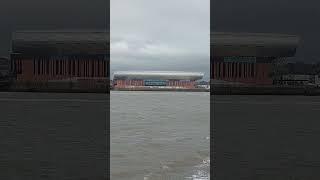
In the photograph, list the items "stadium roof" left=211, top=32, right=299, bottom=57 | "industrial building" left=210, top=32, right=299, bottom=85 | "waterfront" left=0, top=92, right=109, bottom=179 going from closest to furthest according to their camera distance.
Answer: "waterfront" left=0, top=92, right=109, bottom=179, "stadium roof" left=211, top=32, right=299, bottom=57, "industrial building" left=210, top=32, right=299, bottom=85

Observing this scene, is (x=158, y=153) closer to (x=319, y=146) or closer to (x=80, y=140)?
(x=80, y=140)

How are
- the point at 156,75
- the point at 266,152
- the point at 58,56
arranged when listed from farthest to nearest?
the point at 156,75 < the point at 58,56 < the point at 266,152

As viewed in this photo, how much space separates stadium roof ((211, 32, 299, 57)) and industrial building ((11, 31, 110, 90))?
5095mm

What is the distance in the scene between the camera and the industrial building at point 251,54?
20109mm

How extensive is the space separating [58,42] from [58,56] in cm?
155

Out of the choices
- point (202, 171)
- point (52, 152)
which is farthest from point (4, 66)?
point (202, 171)

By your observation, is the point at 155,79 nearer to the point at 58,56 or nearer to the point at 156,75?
the point at 156,75

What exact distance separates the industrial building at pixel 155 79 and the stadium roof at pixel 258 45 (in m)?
27.1

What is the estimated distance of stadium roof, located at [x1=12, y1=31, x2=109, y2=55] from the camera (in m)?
21.4

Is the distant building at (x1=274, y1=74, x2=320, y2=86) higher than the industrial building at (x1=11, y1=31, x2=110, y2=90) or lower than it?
lower

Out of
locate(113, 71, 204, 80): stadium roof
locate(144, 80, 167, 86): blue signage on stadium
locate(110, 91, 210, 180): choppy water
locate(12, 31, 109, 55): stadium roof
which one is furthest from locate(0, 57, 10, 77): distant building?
locate(113, 71, 204, 80): stadium roof

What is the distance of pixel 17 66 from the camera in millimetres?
26234

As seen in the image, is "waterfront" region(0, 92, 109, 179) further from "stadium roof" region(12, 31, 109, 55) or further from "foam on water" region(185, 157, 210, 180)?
"stadium roof" region(12, 31, 109, 55)

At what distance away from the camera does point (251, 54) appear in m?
23.4
